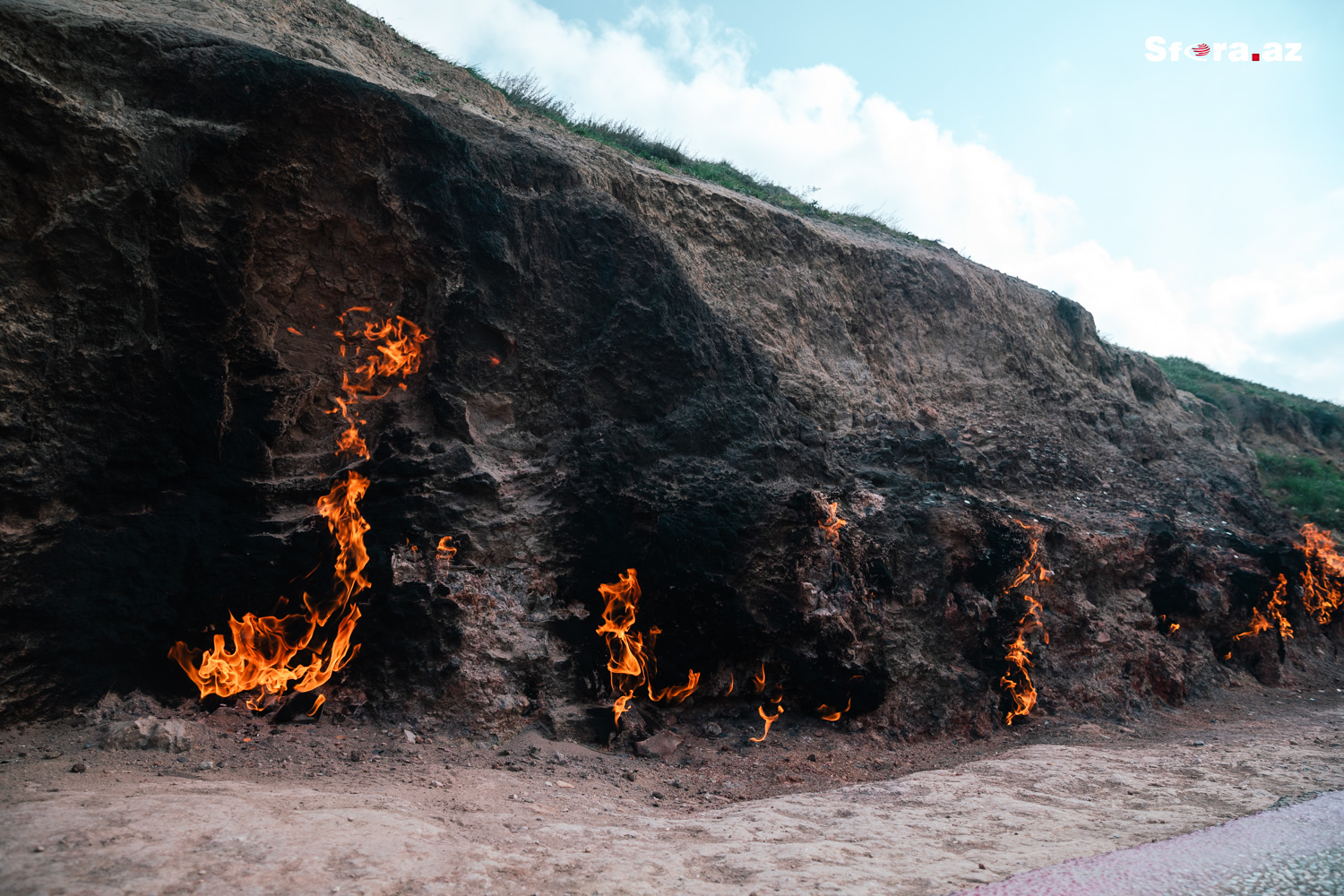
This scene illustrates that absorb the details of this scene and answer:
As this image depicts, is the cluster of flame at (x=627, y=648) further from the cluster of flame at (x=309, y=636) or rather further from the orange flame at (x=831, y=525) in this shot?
the orange flame at (x=831, y=525)

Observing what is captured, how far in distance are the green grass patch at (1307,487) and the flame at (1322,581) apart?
2067 millimetres

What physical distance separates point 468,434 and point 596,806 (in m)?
3.21

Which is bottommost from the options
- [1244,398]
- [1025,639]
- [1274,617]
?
[1025,639]

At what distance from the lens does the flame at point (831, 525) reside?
6562 millimetres

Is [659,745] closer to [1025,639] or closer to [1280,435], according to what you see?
[1025,639]

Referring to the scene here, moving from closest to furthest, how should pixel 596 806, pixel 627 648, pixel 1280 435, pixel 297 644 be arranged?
1. pixel 596 806
2. pixel 297 644
3. pixel 627 648
4. pixel 1280 435

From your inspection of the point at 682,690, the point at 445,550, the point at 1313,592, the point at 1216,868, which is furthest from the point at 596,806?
the point at 1313,592

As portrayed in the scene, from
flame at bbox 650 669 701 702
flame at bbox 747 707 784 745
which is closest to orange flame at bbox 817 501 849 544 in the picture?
flame at bbox 747 707 784 745

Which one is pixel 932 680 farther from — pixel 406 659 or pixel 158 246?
pixel 158 246

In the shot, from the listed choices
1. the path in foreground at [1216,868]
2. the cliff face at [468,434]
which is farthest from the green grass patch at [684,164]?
the path in foreground at [1216,868]

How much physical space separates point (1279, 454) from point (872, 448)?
1307 centimetres

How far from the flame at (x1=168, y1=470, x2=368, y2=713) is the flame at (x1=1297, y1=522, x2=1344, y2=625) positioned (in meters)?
11.7

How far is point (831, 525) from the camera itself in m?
6.65

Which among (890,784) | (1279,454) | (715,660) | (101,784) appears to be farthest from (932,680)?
(1279,454)
